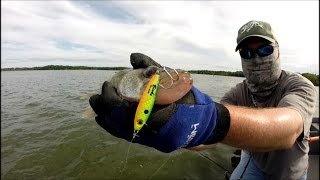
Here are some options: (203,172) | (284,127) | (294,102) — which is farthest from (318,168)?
(284,127)

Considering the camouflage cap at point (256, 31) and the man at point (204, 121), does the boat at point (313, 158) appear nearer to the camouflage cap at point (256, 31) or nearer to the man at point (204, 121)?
the camouflage cap at point (256, 31)

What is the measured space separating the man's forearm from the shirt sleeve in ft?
1.44

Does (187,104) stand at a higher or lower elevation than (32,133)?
higher

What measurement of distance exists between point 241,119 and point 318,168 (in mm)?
5504

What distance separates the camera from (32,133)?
1113 cm

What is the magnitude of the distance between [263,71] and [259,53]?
263mm

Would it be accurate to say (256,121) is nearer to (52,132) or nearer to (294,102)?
(294,102)

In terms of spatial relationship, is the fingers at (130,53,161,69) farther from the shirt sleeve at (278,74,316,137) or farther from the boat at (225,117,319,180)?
the boat at (225,117,319,180)

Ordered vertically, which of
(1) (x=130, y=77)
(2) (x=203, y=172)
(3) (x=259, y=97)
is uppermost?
(1) (x=130, y=77)

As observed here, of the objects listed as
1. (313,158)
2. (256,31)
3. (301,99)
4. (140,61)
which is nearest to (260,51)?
(256,31)

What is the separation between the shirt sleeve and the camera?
2.66 m

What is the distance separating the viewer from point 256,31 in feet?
12.6

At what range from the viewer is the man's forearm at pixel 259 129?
200 centimetres

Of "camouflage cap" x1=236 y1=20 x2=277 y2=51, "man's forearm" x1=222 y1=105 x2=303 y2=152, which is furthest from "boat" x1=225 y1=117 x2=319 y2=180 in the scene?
"man's forearm" x1=222 y1=105 x2=303 y2=152
